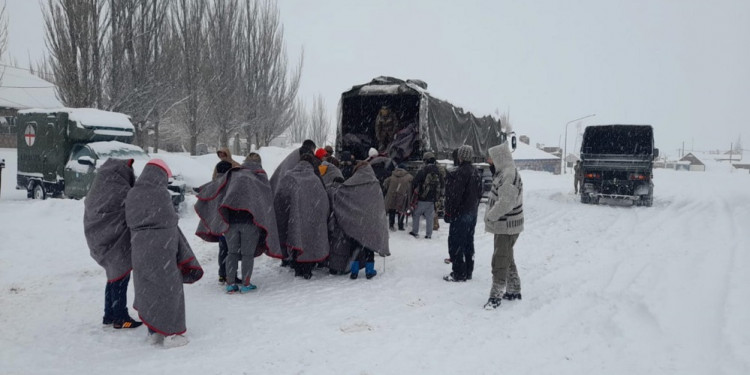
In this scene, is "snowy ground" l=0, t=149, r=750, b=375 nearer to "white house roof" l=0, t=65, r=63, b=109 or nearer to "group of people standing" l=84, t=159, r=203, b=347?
"group of people standing" l=84, t=159, r=203, b=347

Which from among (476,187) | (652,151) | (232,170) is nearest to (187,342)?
(232,170)

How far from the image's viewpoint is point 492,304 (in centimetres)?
537

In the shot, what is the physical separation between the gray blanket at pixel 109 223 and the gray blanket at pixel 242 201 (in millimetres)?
1293

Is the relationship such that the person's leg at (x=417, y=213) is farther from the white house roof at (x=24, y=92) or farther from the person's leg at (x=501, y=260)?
the white house roof at (x=24, y=92)

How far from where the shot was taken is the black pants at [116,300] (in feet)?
15.5

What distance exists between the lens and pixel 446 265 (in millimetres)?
Answer: 7586

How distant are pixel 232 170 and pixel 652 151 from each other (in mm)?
13848

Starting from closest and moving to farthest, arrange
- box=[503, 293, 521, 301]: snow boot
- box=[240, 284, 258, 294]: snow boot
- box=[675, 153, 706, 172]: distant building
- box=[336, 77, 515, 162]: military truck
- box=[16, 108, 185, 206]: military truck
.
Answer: box=[503, 293, 521, 301]: snow boot → box=[240, 284, 258, 294]: snow boot → box=[336, 77, 515, 162]: military truck → box=[16, 108, 185, 206]: military truck → box=[675, 153, 706, 172]: distant building

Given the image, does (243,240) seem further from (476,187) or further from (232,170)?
(476,187)

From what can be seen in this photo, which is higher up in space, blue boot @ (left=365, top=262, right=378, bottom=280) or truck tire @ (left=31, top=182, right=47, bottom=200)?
truck tire @ (left=31, top=182, right=47, bottom=200)

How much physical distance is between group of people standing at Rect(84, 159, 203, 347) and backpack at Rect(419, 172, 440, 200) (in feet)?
18.2

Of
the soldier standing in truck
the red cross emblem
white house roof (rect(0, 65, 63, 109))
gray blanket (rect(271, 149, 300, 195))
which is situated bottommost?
gray blanket (rect(271, 149, 300, 195))

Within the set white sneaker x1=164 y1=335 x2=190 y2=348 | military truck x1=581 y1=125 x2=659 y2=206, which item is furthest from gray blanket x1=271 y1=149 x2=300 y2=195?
military truck x1=581 y1=125 x2=659 y2=206

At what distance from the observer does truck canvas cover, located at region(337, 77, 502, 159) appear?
37.5 feet
